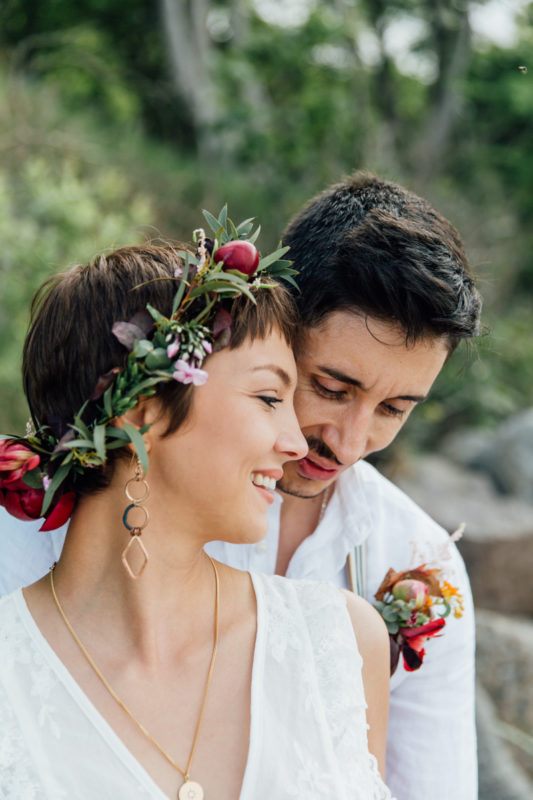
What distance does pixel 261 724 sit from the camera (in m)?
1.94

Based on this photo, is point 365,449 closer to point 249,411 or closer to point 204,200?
point 249,411

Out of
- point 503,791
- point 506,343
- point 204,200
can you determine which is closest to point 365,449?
point 503,791

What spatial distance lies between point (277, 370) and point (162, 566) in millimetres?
600

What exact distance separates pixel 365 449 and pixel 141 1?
14.5 meters

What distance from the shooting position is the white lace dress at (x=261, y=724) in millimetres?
1812

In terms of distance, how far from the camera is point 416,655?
253 centimetres

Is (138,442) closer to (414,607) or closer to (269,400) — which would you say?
(269,400)

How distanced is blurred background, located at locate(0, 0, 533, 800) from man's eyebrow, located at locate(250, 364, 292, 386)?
3.07 meters

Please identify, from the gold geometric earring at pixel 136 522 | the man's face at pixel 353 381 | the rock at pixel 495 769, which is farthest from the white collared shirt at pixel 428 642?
the rock at pixel 495 769

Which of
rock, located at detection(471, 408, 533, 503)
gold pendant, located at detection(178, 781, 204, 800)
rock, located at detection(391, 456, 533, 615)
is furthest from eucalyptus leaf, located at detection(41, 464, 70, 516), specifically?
rock, located at detection(471, 408, 533, 503)

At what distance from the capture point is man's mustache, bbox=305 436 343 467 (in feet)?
8.49

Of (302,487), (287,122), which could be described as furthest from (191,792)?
(287,122)

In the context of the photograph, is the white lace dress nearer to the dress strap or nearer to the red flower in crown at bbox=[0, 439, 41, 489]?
the red flower in crown at bbox=[0, 439, 41, 489]

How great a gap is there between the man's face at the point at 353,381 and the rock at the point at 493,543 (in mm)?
4204
